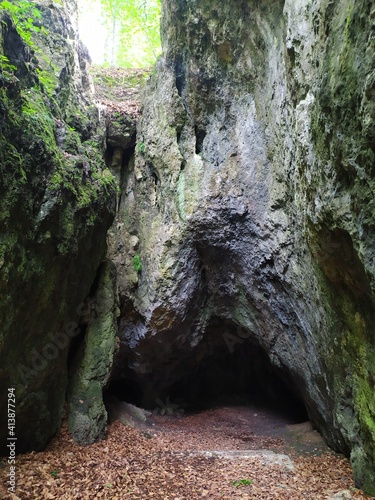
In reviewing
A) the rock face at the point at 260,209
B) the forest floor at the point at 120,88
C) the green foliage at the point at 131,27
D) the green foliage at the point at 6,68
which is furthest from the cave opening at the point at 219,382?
the green foliage at the point at 131,27

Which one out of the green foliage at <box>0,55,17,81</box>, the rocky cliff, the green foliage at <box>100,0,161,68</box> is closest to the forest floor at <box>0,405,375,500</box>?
the rocky cliff

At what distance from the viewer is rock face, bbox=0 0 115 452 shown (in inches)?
203

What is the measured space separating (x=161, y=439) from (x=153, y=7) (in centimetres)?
1828

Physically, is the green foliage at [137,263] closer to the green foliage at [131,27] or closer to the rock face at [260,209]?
the rock face at [260,209]

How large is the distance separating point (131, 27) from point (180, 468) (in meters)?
19.2

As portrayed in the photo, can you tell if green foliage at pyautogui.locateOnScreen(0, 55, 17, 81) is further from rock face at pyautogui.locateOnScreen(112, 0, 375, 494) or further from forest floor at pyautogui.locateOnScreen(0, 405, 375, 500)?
forest floor at pyautogui.locateOnScreen(0, 405, 375, 500)

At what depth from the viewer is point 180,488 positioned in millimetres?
5254

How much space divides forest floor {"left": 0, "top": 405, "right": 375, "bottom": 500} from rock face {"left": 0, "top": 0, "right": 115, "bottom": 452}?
2.83ft

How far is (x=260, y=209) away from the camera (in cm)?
828

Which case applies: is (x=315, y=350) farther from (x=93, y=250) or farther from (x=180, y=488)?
(x=93, y=250)

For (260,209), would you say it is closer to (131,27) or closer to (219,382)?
(219,382)

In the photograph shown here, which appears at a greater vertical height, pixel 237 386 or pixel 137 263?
pixel 137 263

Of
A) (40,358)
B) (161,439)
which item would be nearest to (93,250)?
(40,358)

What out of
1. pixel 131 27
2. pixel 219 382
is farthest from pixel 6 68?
pixel 131 27
